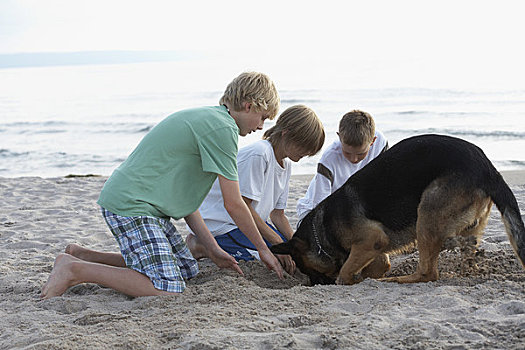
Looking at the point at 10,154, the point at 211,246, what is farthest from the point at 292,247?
the point at 10,154

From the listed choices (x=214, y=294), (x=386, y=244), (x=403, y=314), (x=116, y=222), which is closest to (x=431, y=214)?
(x=386, y=244)

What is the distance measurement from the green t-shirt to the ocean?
847 cm

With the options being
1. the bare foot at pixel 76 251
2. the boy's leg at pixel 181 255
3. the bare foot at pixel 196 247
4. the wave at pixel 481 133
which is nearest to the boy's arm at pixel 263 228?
the bare foot at pixel 196 247

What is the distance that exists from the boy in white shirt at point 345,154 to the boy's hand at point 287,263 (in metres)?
0.90

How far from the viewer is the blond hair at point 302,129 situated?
5.00m

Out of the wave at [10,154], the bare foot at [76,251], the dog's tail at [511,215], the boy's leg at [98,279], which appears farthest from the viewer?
the wave at [10,154]

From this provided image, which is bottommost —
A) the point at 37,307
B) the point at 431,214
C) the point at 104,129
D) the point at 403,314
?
the point at 104,129

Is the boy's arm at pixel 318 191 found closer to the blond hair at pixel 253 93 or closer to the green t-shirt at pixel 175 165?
the blond hair at pixel 253 93

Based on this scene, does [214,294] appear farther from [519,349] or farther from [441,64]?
[441,64]

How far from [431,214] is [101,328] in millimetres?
2322

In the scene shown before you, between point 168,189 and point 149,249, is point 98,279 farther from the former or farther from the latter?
point 168,189

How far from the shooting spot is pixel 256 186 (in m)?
5.10

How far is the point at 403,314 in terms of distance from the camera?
3.33 meters

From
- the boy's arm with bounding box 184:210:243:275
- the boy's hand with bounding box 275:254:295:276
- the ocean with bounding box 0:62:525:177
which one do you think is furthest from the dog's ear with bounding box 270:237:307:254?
the ocean with bounding box 0:62:525:177
